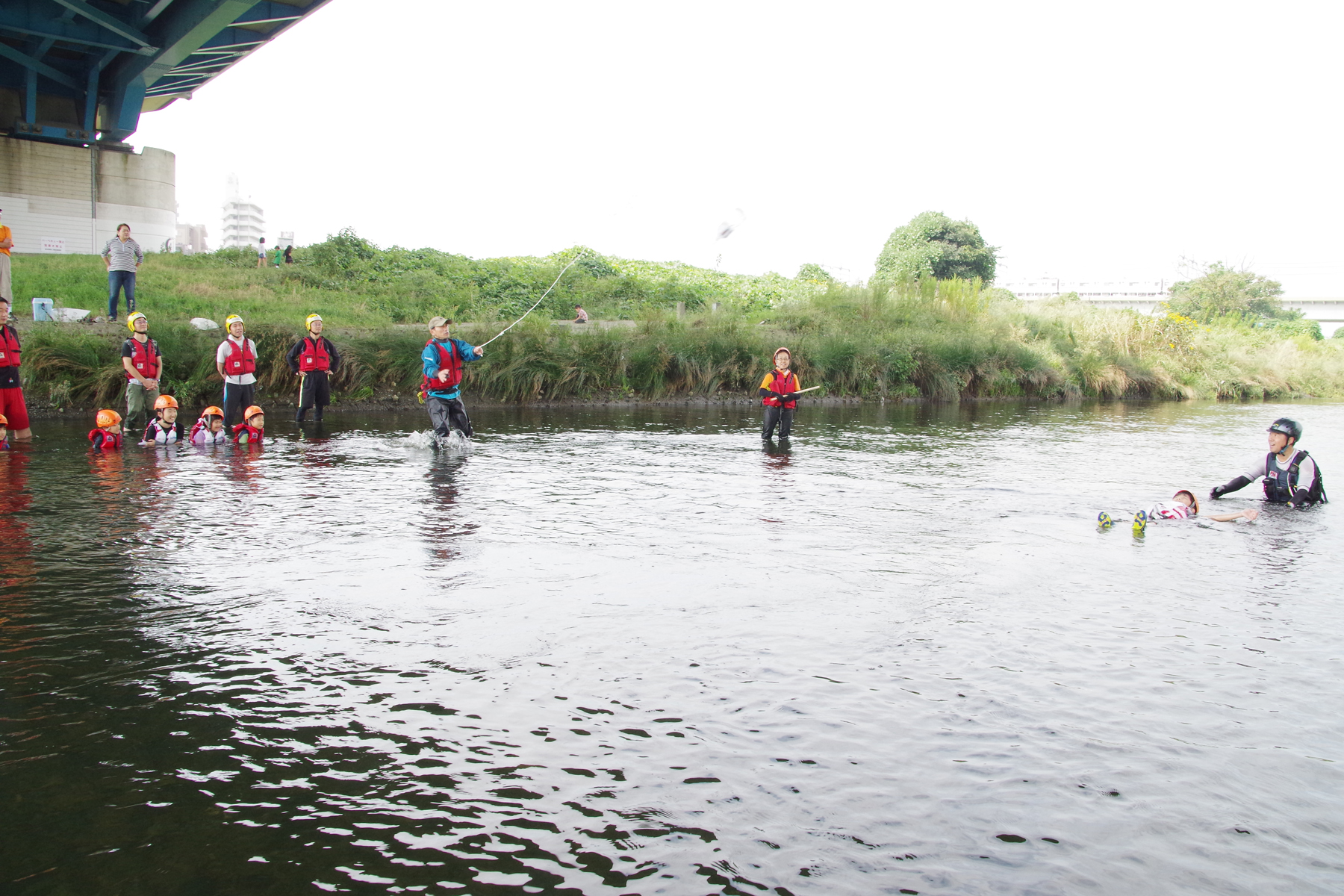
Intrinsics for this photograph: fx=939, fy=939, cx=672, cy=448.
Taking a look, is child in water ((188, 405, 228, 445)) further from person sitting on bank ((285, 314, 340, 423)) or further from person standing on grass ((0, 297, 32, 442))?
person sitting on bank ((285, 314, 340, 423))

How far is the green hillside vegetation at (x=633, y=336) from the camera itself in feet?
65.1

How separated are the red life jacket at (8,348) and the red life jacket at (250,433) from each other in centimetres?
292

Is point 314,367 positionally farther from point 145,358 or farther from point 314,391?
point 145,358

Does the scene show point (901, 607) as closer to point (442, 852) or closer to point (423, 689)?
point (423, 689)

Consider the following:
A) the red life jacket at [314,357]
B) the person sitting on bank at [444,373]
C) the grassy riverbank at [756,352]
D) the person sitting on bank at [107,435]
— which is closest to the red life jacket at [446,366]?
the person sitting on bank at [444,373]

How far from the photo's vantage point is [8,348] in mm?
12797

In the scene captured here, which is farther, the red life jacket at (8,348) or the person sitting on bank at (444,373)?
the person sitting on bank at (444,373)

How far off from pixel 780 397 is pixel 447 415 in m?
5.42

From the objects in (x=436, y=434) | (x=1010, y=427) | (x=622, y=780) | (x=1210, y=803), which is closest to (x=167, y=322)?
(x=436, y=434)

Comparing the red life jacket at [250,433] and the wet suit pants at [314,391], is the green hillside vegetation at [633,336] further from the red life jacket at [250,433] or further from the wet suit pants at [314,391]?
the red life jacket at [250,433]

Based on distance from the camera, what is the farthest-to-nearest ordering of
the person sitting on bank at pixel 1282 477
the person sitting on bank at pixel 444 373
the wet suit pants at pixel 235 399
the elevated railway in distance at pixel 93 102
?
the elevated railway in distance at pixel 93 102
the wet suit pants at pixel 235 399
the person sitting on bank at pixel 444 373
the person sitting on bank at pixel 1282 477

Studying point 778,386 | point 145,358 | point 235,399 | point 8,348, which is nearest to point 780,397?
point 778,386

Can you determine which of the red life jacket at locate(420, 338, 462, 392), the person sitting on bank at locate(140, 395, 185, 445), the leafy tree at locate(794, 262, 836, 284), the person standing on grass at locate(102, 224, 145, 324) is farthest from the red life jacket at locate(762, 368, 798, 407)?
the leafy tree at locate(794, 262, 836, 284)

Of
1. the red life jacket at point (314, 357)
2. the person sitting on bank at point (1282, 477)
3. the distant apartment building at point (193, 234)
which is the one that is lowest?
the person sitting on bank at point (1282, 477)
